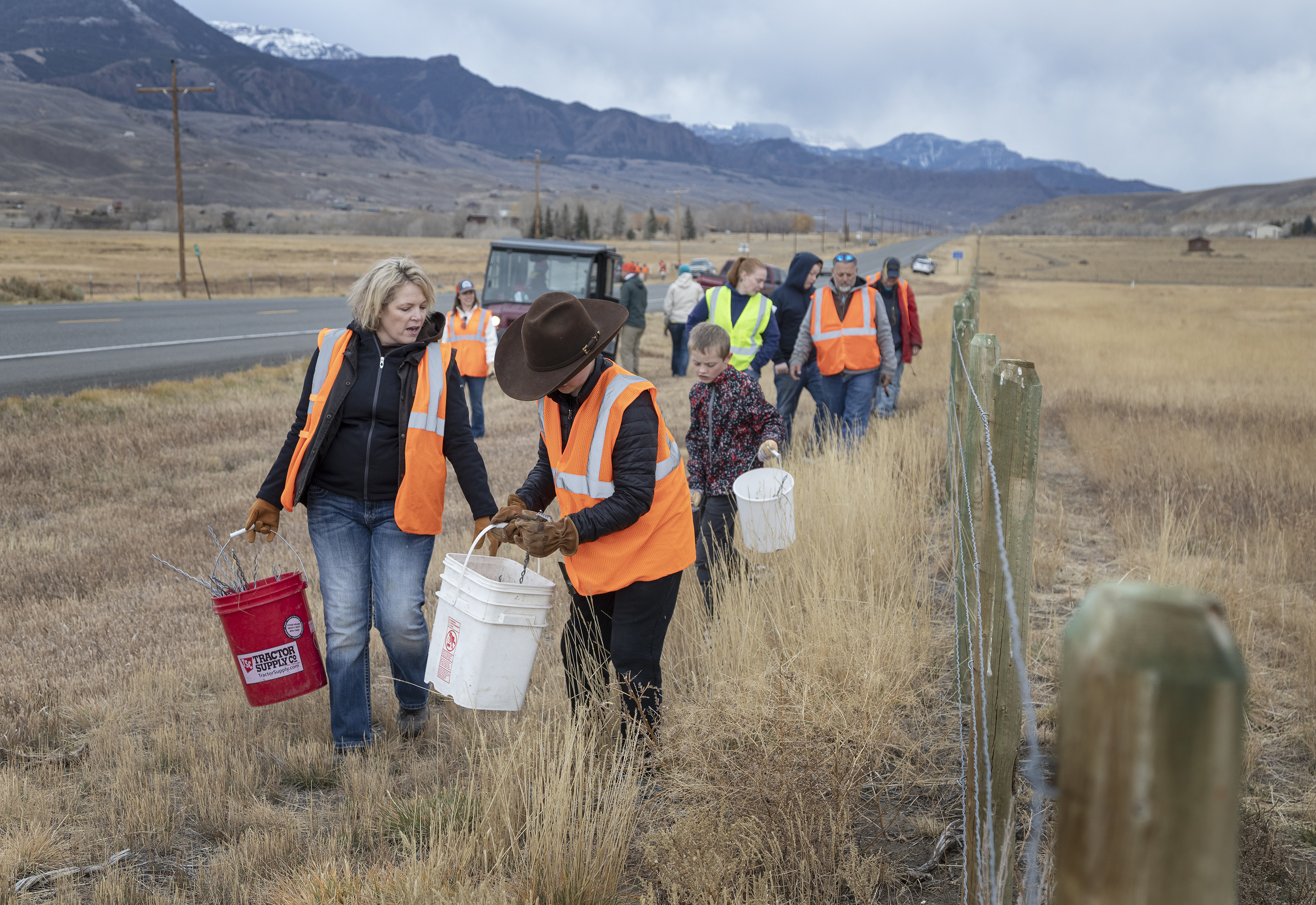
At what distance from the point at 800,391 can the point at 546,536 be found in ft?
19.3

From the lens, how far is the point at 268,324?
2425cm

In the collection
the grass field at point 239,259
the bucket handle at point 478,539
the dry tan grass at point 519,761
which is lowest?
the dry tan grass at point 519,761

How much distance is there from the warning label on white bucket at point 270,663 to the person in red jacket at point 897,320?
663cm

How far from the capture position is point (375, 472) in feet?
12.6

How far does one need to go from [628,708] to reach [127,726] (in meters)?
2.27

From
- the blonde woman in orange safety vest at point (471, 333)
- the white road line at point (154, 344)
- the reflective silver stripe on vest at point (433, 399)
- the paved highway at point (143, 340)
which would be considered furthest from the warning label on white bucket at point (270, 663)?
the white road line at point (154, 344)

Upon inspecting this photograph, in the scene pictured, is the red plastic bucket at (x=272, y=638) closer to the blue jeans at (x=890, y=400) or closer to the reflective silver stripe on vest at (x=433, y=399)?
the reflective silver stripe on vest at (x=433, y=399)

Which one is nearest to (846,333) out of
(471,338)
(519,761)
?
(471,338)

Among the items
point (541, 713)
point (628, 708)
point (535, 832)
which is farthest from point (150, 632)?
point (535, 832)

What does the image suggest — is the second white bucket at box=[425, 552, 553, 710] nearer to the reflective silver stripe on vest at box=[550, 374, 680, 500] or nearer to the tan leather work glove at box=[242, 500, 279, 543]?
the reflective silver stripe on vest at box=[550, 374, 680, 500]

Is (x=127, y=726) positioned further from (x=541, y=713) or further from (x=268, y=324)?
(x=268, y=324)

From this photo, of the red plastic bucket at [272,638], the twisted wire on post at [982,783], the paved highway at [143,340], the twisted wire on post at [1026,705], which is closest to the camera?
the twisted wire on post at [1026,705]

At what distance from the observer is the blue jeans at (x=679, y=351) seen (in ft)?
50.6

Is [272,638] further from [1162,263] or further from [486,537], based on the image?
[1162,263]
